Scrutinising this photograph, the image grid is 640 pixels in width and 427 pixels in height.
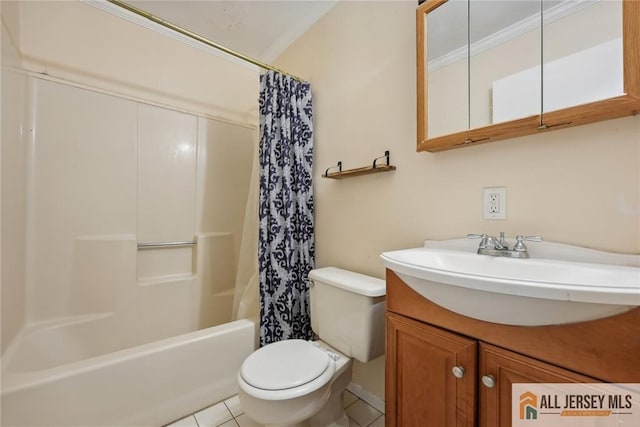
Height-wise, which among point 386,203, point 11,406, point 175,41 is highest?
point 175,41

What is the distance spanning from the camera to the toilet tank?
111cm

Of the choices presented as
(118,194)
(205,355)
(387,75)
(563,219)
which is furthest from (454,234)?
(118,194)

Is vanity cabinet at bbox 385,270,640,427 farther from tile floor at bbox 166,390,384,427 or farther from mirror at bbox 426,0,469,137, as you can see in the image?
mirror at bbox 426,0,469,137

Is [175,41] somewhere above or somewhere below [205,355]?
above

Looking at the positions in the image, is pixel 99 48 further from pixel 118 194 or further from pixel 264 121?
pixel 264 121

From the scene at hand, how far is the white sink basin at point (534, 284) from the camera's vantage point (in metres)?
0.50

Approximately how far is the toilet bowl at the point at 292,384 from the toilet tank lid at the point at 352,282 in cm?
32

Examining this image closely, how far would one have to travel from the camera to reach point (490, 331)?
650 millimetres

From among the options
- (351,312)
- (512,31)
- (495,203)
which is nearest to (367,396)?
(351,312)

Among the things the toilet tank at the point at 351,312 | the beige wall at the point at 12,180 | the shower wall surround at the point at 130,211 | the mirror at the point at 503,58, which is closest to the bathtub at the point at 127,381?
the beige wall at the point at 12,180

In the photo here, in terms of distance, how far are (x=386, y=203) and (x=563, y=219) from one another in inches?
26.3

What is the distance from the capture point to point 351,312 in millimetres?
1164

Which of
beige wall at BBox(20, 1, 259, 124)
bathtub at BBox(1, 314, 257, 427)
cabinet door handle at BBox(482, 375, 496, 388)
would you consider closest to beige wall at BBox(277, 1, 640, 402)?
cabinet door handle at BBox(482, 375, 496, 388)

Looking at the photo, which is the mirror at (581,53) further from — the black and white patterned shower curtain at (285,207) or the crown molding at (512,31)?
the black and white patterned shower curtain at (285,207)
